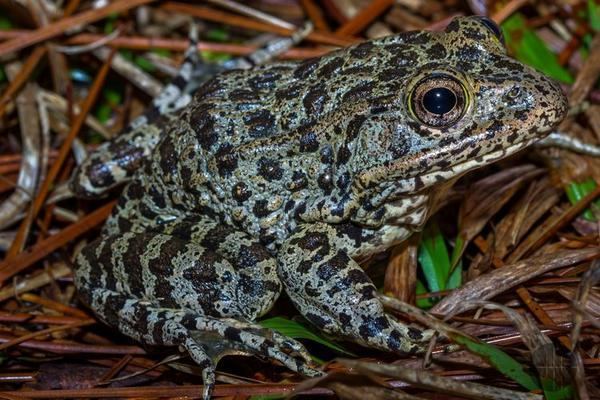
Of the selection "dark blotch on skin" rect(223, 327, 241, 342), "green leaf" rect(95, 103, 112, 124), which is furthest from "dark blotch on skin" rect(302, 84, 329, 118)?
"green leaf" rect(95, 103, 112, 124)

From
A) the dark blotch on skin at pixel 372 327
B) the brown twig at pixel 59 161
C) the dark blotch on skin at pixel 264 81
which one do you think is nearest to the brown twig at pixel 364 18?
the dark blotch on skin at pixel 264 81

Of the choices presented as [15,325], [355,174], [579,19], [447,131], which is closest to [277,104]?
[355,174]

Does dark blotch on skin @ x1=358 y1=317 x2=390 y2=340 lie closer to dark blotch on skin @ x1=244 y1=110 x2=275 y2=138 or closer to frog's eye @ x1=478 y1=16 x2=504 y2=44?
dark blotch on skin @ x1=244 y1=110 x2=275 y2=138

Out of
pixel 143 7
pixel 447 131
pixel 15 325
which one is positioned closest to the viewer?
pixel 447 131

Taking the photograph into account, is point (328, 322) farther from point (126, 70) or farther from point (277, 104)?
point (126, 70)

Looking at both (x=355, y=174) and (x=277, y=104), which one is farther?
(x=277, y=104)

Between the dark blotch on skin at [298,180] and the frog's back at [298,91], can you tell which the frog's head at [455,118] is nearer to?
the frog's back at [298,91]
